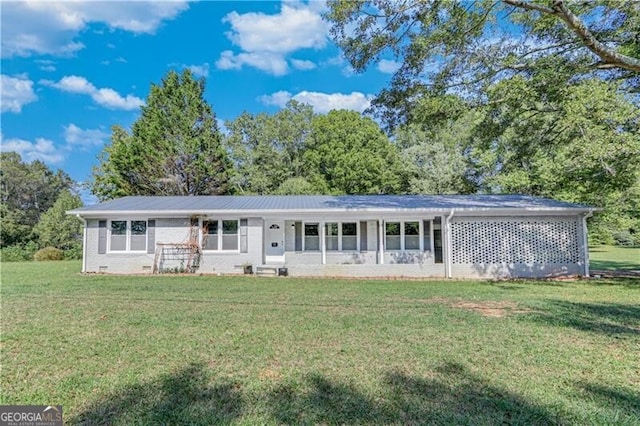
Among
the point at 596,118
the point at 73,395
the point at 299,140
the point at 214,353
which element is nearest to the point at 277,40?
the point at 596,118

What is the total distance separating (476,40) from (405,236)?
824cm

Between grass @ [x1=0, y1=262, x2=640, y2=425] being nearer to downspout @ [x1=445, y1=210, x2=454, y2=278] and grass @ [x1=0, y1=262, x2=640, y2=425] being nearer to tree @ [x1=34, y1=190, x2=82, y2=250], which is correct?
downspout @ [x1=445, y1=210, x2=454, y2=278]

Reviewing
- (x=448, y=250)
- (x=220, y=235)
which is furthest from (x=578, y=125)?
(x=220, y=235)

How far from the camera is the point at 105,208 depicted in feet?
48.5

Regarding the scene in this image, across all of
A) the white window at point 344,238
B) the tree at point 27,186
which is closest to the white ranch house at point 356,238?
the white window at point 344,238

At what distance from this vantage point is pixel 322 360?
4.54 meters

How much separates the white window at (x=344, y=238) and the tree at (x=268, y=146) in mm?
14892

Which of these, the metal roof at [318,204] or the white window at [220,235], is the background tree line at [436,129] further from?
the white window at [220,235]

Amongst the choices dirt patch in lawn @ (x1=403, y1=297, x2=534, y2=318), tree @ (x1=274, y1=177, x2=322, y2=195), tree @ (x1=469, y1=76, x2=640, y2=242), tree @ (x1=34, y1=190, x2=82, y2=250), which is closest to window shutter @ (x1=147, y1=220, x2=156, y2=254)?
dirt patch in lawn @ (x1=403, y1=297, x2=534, y2=318)

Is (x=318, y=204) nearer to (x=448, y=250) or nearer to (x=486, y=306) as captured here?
(x=448, y=250)

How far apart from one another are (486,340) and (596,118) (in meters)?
8.64

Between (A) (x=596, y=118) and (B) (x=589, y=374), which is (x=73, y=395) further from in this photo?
(A) (x=596, y=118)

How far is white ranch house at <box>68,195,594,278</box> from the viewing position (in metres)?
14.1

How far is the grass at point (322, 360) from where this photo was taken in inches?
131
